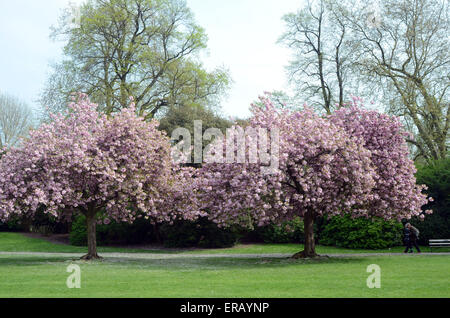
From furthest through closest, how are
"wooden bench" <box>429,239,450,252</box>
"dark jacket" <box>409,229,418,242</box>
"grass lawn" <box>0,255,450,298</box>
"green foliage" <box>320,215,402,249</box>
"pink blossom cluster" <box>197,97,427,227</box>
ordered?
1. "green foliage" <box>320,215,402,249</box>
2. "wooden bench" <box>429,239,450,252</box>
3. "dark jacket" <box>409,229,418,242</box>
4. "pink blossom cluster" <box>197,97,427,227</box>
5. "grass lawn" <box>0,255,450,298</box>

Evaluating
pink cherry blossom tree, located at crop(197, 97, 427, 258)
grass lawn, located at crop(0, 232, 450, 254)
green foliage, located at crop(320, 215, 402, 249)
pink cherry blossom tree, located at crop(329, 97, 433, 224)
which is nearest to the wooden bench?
grass lawn, located at crop(0, 232, 450, 254)

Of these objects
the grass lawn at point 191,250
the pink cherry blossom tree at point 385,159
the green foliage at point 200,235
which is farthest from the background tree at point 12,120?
the pink cherry blossom tree at point 385,159

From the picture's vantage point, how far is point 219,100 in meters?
46.8

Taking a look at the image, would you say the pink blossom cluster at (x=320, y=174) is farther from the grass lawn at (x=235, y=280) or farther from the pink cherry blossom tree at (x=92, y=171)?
the pink cherry blossom tree at (x=92, y=171)

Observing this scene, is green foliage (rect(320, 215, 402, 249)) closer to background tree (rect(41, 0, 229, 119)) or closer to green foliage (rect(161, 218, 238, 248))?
green foliage (rect(161, 218, 238, 248))

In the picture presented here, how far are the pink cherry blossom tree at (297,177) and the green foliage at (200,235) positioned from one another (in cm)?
893

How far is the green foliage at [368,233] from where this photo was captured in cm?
2825

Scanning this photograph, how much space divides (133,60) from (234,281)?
3205 centimetres

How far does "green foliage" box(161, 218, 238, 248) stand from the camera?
3002 cm

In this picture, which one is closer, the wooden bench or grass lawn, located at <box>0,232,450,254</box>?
the wooden bench

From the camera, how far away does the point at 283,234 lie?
30.9 metres

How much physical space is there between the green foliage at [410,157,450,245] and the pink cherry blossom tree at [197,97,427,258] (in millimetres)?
7704
